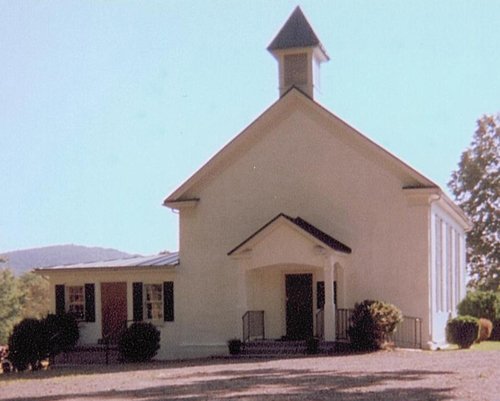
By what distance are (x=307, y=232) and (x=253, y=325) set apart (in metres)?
→ 3.83

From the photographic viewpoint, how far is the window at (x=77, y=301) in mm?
30406

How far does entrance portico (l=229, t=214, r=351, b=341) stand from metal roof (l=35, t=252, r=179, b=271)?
3475 mm

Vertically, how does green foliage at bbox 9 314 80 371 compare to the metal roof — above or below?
below

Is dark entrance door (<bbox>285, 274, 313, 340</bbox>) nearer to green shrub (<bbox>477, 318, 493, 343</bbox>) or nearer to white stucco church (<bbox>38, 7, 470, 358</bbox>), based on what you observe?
white stucco church (<bbox>38, 7, 470, 358</bbox>)

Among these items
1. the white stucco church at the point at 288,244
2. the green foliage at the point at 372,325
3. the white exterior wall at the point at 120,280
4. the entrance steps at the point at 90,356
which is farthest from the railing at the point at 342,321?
the entrance steps at the point at 90,356

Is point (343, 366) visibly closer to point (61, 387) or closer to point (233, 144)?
point (61, 387)

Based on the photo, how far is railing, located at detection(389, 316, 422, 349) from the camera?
85.7 ft

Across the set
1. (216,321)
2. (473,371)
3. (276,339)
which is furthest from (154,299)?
(473,371)

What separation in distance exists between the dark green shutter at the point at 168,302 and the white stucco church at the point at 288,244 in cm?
5

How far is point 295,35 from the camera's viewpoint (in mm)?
29609

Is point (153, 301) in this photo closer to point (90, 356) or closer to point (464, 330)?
point (90, 356)

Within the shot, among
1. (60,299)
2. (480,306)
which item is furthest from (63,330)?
(480,306)

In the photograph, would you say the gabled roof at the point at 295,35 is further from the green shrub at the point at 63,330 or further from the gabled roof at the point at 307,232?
the green shrub at the point at 63,330

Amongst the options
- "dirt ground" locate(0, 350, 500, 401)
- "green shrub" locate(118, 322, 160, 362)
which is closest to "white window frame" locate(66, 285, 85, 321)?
"green shrub" locate(118, 322, 160, 362)
